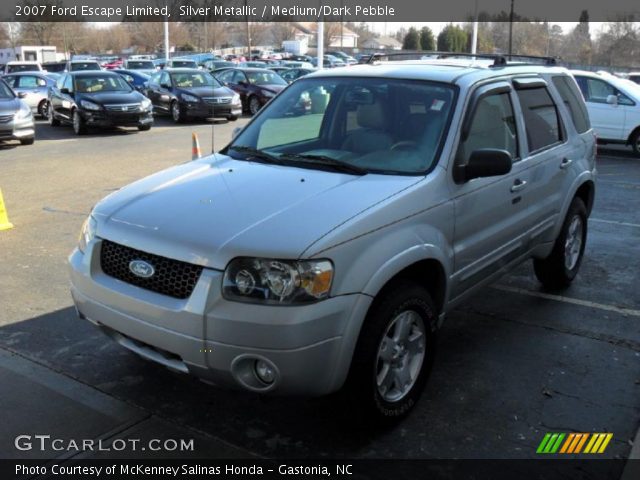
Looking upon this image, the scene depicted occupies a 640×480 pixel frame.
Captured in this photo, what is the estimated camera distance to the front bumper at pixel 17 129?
14.2 metres

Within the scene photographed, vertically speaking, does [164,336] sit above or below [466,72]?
below

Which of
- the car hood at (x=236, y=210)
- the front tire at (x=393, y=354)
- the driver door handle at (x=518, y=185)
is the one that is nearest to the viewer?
the car hood at (x=236, y=210)

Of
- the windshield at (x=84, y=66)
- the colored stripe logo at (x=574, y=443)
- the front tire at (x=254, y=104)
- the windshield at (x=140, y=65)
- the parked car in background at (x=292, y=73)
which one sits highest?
the windshield at (x=140, y=65)

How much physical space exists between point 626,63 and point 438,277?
6472 centimetres

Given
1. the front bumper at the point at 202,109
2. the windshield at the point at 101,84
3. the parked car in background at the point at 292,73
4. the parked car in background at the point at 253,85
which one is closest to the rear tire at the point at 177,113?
the front bumper at the point at 202,109

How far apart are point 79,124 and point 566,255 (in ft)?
47.8

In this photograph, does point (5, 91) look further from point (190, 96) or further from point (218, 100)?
point (218, 100)

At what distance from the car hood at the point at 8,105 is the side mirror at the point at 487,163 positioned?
13047 millimetres

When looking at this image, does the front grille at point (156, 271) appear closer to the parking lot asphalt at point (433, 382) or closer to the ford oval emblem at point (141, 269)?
the ford oval emblem at point (141, 269)

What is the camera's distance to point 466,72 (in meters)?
4.32

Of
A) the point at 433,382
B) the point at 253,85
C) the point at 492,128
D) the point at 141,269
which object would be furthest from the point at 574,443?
the point at 253,85

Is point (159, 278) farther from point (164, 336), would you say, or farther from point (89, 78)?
point (89, 78)

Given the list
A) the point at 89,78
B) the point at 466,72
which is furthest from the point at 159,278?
the point at 89,78

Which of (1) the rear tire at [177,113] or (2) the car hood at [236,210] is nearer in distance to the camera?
(2) the car hood at [236,210]
